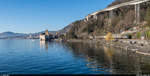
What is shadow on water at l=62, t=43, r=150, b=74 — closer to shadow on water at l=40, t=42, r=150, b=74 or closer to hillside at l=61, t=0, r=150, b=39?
shadow on water at l=40, t=42, r=150, b=74

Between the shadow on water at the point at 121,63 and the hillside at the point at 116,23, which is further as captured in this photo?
the hillside at the point at 116,23

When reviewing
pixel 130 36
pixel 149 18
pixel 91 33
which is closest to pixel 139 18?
pixel 130 36

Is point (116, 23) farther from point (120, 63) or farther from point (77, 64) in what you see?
point (77, 64)

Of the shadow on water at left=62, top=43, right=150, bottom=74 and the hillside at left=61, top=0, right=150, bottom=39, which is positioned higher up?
the hillside at left=61, top=0, right=150, bottom=39

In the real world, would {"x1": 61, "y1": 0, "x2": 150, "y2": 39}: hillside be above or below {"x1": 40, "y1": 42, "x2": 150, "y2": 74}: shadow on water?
above

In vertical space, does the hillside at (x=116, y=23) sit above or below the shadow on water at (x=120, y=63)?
above

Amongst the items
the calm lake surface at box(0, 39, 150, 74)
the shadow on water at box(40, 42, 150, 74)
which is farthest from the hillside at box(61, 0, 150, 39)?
the calm lake surface at box(0, 39, 150, 74)

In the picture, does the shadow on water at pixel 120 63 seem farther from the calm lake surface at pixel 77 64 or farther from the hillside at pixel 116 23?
the hillside at pixel 116 23

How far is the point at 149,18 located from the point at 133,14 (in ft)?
166

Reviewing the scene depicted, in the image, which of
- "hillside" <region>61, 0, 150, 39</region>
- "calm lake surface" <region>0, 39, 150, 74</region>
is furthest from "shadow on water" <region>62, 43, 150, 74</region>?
"hillside" <region>61, 0, 150, 39</region>

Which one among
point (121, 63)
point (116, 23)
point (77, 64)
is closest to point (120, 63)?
point (121, 63)

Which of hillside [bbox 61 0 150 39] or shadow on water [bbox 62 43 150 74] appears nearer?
shadow on water [bbox 62 43 150 74]

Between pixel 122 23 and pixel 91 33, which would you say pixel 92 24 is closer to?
pixel 91 33

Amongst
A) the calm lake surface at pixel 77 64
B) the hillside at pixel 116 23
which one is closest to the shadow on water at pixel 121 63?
the calm lake surface at pixel 77 64
